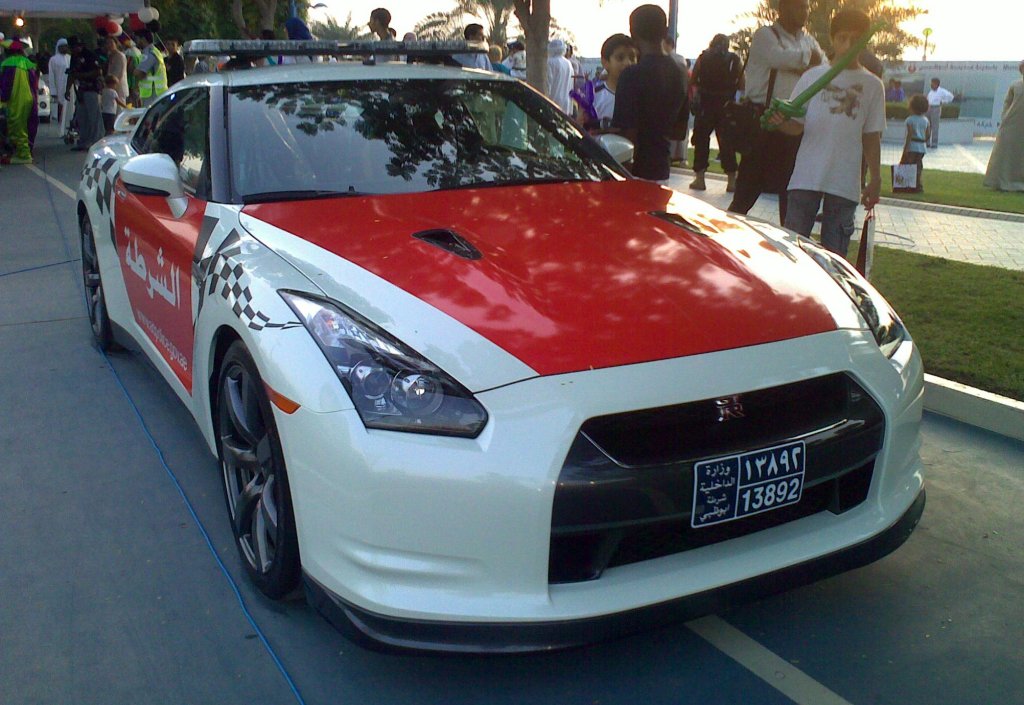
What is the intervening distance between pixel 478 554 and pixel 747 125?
18.0ft

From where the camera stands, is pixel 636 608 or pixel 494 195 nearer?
pixel 636 608

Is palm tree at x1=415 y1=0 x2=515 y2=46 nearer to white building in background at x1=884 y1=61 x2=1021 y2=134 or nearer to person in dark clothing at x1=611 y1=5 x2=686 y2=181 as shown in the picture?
white building in background at x1=884 y1=61 x2=1021 y2=134

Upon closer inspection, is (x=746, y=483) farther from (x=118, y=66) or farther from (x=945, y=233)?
(x=118, y=66)

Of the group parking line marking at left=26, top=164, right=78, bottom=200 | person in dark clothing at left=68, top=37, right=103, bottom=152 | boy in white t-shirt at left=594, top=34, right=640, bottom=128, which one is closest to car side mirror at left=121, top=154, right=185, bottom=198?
boy in white t-shirt at left=594, top=34, right=640, bottom=128

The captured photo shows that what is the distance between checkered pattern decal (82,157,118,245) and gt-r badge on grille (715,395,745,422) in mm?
3395

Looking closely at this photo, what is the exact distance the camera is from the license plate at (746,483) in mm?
2387

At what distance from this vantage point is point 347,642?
282cm

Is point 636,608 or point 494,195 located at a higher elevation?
point 494,195

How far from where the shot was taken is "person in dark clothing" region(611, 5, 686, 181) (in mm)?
5773

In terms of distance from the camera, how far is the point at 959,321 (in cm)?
585

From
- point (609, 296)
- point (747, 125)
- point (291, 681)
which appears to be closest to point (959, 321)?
point (747, 125)

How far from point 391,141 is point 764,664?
2281mm

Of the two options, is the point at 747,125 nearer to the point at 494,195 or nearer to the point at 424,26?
the point at 494,195

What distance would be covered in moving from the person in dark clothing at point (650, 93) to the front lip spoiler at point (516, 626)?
390cm
